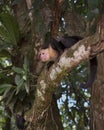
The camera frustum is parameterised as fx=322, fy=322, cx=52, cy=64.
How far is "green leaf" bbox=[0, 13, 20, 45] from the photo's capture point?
2783 mm

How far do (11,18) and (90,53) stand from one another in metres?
1.20

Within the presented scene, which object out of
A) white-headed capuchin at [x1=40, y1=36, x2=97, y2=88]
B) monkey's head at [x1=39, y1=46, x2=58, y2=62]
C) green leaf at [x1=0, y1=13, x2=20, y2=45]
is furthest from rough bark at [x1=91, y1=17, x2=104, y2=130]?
green leaf at [x1=0, y1=13, x2=20, y2=45]

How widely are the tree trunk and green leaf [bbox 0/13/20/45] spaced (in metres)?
0.76

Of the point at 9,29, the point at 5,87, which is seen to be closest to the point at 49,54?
the point at 5,87

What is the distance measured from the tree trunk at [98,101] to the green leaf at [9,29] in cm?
76

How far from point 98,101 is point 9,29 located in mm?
1000

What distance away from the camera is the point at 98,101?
2.75m

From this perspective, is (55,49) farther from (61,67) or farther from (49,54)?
(61,67)

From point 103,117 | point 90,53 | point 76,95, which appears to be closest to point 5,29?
point 76,95

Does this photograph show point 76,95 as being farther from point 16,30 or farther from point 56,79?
point 56,79

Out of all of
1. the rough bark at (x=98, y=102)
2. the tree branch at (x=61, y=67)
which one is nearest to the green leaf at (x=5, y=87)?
the tree branch at (x=61, y=67)

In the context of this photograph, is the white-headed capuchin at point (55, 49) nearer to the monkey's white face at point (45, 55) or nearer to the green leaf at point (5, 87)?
the monkey's white face at point (45, 55)

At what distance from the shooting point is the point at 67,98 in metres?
3.29

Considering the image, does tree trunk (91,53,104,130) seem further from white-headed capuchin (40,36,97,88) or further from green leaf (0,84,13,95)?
green leaf (0,84,13,95)
